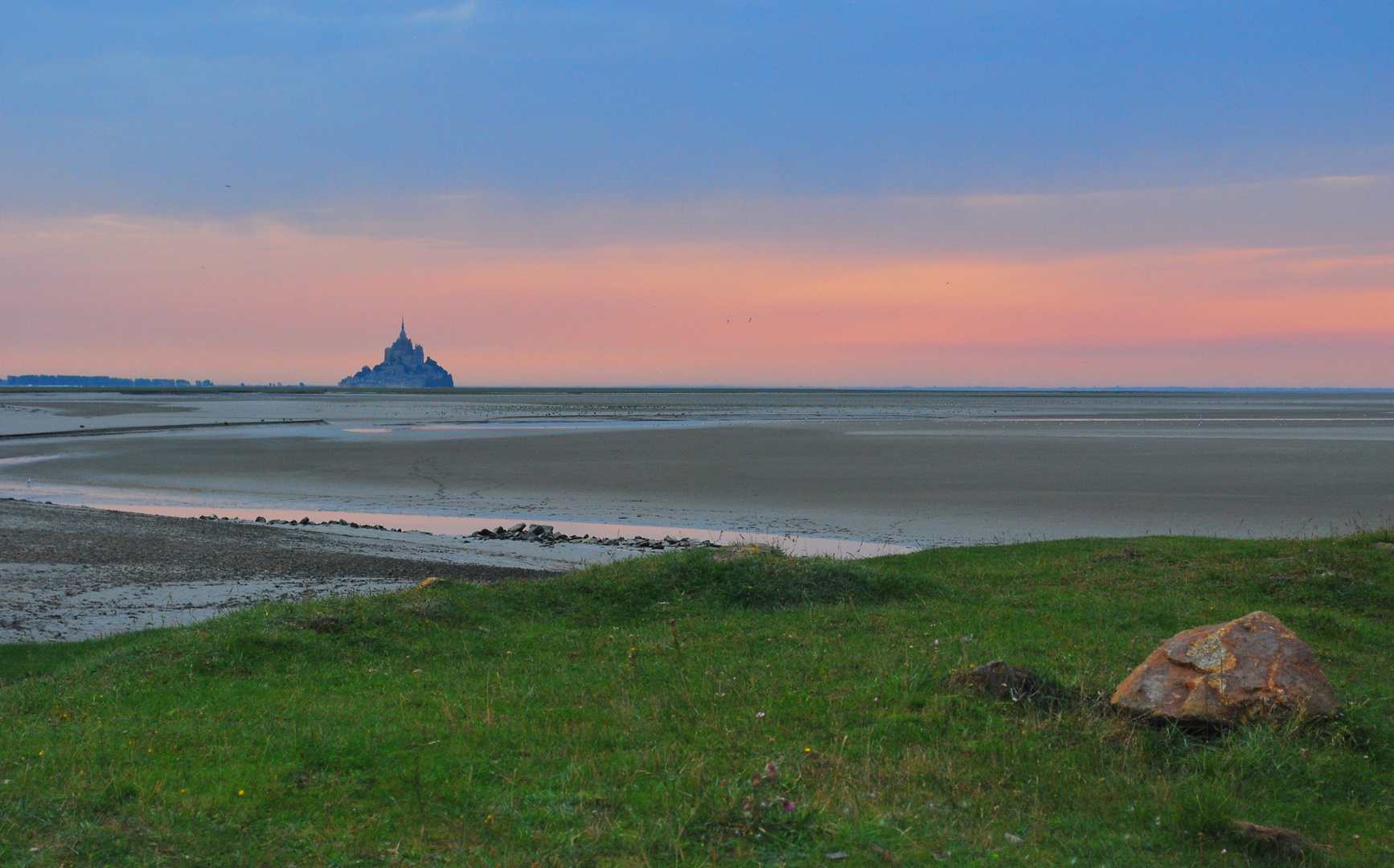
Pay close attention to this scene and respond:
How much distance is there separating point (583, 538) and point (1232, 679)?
1783cm

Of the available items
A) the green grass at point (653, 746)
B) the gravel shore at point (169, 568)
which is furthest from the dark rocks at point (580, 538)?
the green grass at point (653, 746)

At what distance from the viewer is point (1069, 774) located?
7.64 m

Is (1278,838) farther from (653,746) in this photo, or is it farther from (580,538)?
(580,538)

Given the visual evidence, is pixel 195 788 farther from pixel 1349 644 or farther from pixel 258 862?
pixel 1349 644

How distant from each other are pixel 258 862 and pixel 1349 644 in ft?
42.5

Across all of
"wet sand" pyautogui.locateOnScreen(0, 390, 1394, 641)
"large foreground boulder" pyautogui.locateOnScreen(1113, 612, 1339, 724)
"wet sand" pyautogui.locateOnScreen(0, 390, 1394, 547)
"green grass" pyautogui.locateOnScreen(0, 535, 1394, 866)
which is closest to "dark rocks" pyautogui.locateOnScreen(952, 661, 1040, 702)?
"green grass" pyautogui.locateOnScreen(0, 535, 1394, 866)

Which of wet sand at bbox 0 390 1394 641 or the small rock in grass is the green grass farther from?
wet sand at bbox 0 390 1394 641

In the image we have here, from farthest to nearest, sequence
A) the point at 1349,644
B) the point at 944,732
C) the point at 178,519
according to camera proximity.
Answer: the point at 178,519 < the point at 1349,644 < the point at 944,732

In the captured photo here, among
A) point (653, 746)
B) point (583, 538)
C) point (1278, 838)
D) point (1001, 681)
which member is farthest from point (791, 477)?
point (1278, 838)

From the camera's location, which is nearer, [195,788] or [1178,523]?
[195,788]

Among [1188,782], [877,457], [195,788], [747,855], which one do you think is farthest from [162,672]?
[877,457]

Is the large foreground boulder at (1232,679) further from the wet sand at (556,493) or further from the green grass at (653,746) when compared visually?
the wet sand at (556,493)

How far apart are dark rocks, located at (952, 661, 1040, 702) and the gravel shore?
453 inches

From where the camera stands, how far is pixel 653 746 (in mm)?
8234
